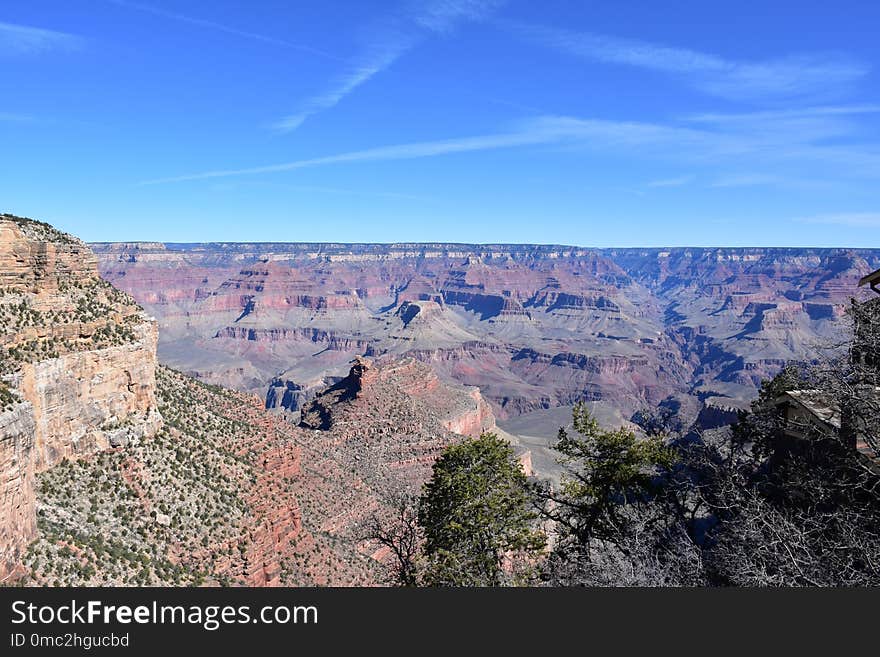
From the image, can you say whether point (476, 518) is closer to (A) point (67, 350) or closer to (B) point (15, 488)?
(B) point (15, 488)

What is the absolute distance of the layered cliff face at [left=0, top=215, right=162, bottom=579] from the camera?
21078 mm

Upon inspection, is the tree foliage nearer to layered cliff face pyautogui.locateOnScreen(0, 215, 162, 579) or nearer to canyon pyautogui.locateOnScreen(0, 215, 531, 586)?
canyon pyautogui.locateOnScreen(0, 215, 531, 586)

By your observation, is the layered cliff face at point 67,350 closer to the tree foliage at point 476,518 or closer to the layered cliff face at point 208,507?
the layered cliff face at point 208,507

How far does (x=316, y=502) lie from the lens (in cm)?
3406

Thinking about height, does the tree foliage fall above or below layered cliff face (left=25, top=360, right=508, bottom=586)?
above

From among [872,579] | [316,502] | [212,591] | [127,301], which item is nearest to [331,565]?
[316,502]

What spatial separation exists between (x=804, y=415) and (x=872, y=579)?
7.34 metres

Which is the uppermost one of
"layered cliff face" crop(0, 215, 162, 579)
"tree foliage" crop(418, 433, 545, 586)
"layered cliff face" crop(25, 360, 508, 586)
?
"layered cliff face" crop(0, 215, 162, 579)

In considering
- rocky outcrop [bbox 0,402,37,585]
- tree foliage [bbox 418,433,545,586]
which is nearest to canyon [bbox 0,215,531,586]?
rocky outcrop [bbox 0,402,37,585]

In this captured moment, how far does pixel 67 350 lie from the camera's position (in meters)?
22.9

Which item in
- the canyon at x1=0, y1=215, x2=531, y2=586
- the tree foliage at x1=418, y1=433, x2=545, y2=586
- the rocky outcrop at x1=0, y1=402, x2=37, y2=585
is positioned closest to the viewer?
the rocky outcrop at x1=0, y1=402, x2=37, y2=585

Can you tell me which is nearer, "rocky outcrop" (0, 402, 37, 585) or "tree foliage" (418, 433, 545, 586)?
"rocky outcrop" (0, 402, 37, 585)

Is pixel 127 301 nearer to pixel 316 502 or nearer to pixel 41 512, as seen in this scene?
pixel 41 512

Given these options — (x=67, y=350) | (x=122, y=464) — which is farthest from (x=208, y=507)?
(x=67, y=350)
